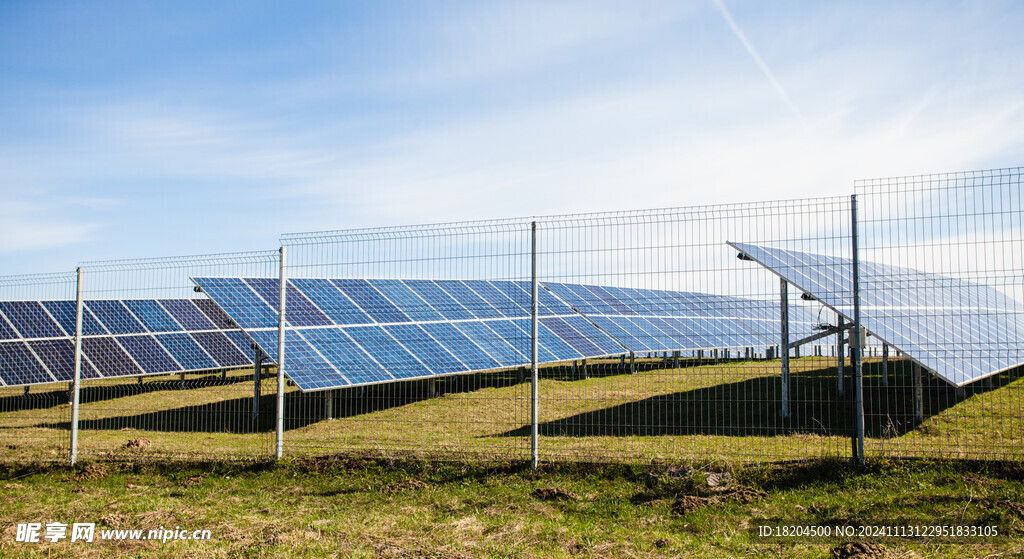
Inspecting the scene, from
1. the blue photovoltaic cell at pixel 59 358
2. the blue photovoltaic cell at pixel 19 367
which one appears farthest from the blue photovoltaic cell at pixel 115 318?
the blue photovoltaic cell at pixel 19 367

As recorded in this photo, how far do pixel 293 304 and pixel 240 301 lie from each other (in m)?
1.01

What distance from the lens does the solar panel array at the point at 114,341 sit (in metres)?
17.7

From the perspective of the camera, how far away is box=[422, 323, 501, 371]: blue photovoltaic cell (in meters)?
14.9

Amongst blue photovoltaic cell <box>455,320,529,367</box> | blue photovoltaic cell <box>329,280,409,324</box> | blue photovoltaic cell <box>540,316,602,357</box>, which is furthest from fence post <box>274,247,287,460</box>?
blue photovoltaic cell <box>540,316,602,357</box>

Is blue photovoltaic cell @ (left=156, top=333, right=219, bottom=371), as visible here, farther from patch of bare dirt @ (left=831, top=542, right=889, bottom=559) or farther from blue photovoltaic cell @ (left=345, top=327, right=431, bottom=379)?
patch of bare dirt @ (left=831, top=542, right=889, bottom=559)

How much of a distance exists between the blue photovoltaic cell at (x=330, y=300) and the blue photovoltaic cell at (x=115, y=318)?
28.9 feet

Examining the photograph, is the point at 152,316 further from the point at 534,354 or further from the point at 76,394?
the point at 534,354

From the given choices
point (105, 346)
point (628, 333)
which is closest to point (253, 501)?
point (628, 333)

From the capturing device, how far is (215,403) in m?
17.1

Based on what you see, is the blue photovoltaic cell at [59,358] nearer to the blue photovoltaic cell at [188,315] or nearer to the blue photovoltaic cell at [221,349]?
the blue photovoltaic cell at [221,349]

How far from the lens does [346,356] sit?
1330 centimetres

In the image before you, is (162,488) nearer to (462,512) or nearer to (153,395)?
(462,512)

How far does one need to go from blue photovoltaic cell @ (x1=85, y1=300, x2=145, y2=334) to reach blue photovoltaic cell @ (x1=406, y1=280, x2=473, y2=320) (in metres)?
9.54

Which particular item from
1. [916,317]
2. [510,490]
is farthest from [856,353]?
[510,490]
